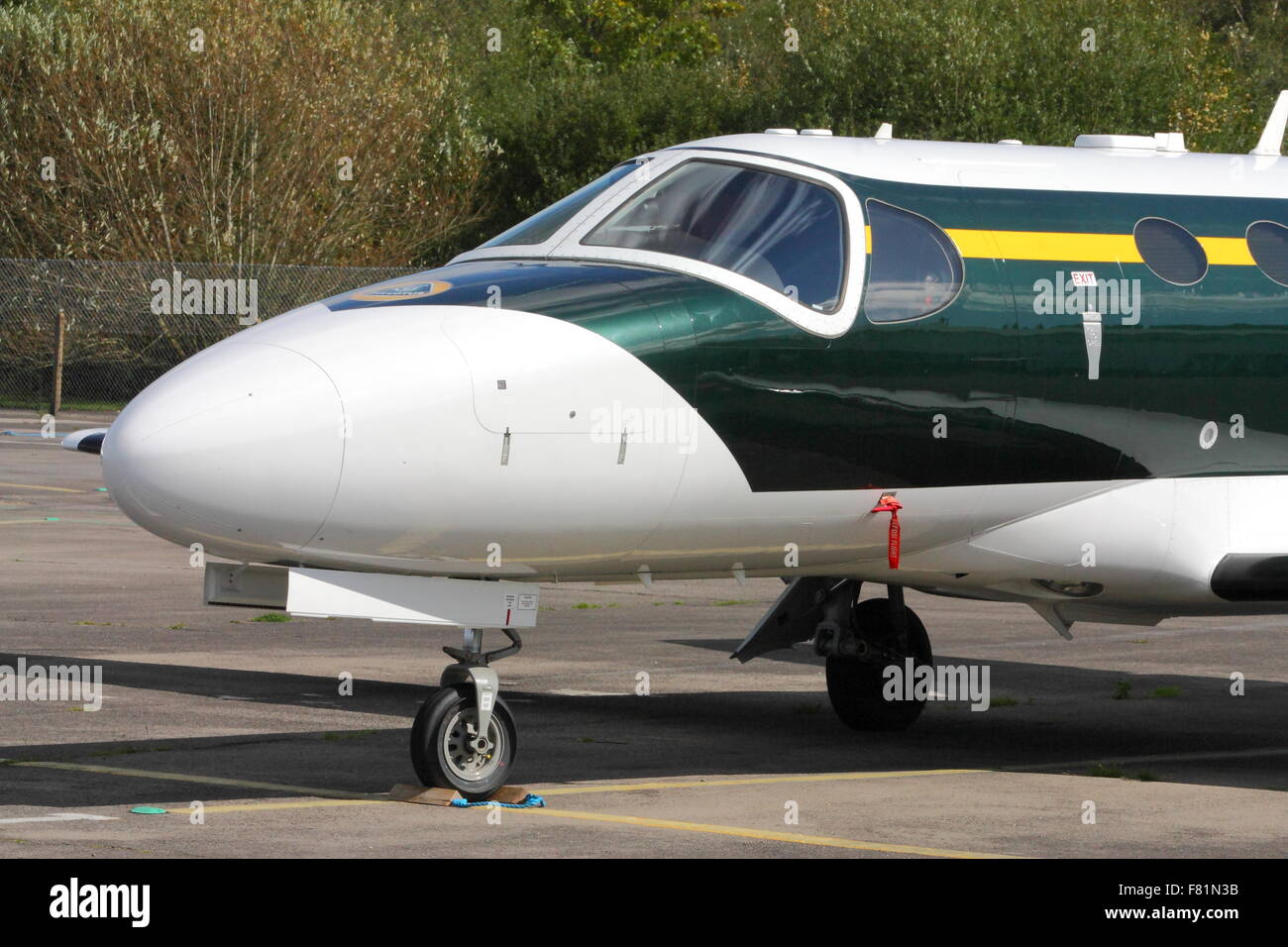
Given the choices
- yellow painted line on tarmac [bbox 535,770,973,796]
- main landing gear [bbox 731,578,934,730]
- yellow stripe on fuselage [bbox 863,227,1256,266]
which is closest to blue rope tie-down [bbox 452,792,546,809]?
yellow painted line on tarmac [bbox 535,770,973,796]

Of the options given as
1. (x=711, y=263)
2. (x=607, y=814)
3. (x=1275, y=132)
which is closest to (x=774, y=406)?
(x=711, y=263)

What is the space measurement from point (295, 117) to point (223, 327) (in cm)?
453

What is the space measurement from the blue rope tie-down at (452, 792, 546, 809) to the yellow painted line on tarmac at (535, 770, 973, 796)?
0.40 metres

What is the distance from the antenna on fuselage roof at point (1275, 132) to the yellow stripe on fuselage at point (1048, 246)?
1388 millimetres

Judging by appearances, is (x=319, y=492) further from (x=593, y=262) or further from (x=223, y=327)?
(x=223, y=327)

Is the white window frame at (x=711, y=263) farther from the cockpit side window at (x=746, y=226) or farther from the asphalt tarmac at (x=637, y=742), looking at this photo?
the asphalt tarmac at (x=637, y=742)

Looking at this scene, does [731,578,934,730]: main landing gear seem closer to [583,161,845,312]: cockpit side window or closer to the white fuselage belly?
the white fuselage belly

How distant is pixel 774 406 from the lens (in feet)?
29.0

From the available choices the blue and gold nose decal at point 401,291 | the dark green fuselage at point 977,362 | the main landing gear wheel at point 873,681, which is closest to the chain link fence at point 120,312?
the main landing gear wheel at point 873,681

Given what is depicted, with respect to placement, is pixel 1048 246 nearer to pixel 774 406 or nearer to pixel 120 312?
pixel 774 406

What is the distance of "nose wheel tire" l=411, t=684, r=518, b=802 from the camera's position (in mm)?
8695

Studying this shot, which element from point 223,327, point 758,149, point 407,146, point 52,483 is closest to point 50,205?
point 223,327

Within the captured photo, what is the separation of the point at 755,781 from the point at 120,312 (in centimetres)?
3411

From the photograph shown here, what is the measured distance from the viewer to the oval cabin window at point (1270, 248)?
10219mm
